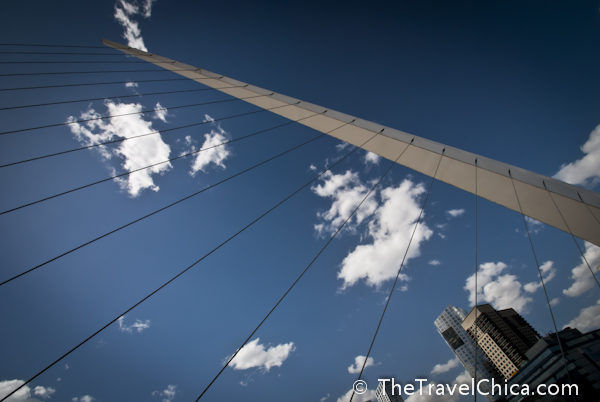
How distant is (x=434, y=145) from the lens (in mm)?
5703

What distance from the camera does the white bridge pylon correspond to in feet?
14.8

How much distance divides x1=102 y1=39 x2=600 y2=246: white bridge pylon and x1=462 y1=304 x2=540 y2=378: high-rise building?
93190mm

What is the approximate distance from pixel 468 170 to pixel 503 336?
106m

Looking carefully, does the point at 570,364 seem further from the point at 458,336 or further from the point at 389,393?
the point at 389,393

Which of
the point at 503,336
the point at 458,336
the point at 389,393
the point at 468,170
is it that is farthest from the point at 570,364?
the point at 389,393

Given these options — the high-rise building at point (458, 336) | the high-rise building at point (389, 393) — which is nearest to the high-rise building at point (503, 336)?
the high-rise building at point (458, 336)

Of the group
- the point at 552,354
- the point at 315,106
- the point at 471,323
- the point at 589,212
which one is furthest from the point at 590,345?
the point at 315,106

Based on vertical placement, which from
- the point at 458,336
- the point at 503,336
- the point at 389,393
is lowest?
the point at 389,393

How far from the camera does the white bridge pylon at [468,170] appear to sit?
4.51 meters

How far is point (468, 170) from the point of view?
5.32 metres

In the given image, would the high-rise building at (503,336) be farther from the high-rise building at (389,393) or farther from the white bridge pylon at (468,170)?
the white bridge pylon at (468,170)

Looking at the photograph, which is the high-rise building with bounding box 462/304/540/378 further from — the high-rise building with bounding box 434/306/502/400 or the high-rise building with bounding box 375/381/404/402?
the high-rise building with bounding box 375/381/404/402

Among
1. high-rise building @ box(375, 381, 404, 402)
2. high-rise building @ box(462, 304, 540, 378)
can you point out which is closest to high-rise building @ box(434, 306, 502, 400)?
high-rise building @ box(462, 304, 540, 378)

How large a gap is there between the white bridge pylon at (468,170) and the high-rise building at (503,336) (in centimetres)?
9319
